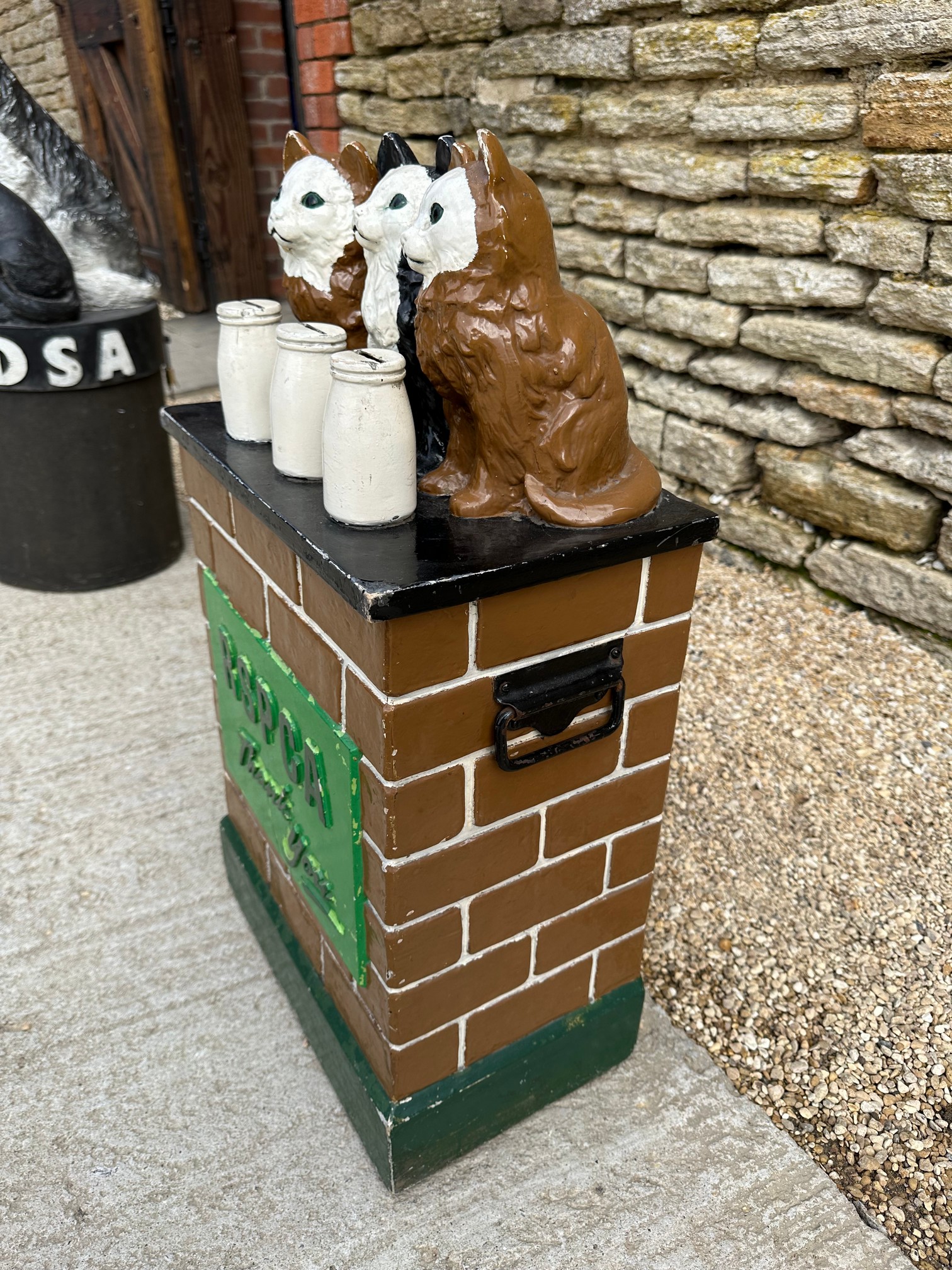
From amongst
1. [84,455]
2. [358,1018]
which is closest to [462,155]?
[358,1018]

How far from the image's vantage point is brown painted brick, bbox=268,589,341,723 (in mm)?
1232

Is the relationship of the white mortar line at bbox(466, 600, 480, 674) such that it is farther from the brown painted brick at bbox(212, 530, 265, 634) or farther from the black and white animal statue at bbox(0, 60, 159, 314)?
the black and white animal statue at bbox(0, 60, 159, 314)

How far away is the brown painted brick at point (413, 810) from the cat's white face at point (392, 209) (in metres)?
0.69

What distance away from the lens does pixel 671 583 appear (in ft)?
4.17

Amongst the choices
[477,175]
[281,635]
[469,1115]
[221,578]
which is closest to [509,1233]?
[469,1115]

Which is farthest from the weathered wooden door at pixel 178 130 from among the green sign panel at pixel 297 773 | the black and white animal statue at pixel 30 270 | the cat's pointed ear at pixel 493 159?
the cat's pointed ear at pixel 493 159

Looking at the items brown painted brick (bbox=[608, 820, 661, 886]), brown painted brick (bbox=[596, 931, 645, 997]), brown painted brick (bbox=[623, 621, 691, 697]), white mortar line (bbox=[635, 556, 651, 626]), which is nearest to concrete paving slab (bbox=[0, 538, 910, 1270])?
brown painted brick (bbox=[596, 931, 645, 997])

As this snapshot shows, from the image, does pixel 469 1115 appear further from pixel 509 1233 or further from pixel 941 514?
pixel 941 514

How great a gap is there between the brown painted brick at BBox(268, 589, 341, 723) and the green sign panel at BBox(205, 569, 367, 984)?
0.05 feet

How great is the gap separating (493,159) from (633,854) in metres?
1.04

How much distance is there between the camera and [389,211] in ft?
3.95

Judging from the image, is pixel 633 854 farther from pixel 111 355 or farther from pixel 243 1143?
pixel 111 355

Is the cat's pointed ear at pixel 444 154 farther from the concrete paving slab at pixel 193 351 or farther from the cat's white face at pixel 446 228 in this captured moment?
the concrete paving slab at pixel 193 351

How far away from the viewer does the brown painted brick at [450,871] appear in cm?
121
